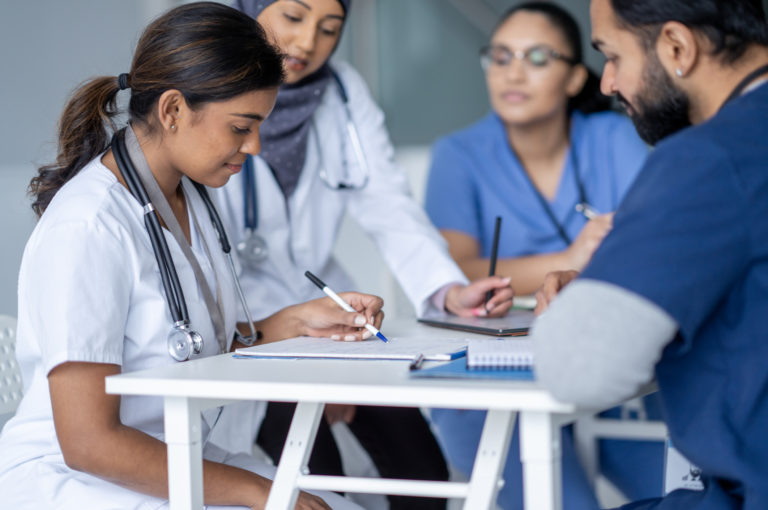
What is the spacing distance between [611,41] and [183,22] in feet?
1.93

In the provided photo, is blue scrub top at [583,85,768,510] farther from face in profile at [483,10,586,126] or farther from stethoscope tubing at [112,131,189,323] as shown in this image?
face in profile at [483,10,586,126]

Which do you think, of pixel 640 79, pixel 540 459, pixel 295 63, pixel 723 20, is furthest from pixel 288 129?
pixel 540 459

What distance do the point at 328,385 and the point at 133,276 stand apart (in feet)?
1.18

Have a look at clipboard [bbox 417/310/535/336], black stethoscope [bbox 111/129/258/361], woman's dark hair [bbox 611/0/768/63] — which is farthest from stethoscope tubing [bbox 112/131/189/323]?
woman's dark hair [bbox 611/0/768/63]

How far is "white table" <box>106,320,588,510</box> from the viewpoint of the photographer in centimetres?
82

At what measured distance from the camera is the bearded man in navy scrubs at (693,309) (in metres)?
0.73

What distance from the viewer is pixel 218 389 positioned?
2.94 ft

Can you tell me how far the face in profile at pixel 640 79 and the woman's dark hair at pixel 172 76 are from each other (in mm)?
484

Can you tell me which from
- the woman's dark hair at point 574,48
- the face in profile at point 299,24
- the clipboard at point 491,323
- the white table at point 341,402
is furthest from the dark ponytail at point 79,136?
the woman's dark hair at point 574,48

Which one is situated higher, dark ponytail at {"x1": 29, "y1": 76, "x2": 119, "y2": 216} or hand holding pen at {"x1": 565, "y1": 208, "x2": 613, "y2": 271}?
dark ponytail at {"x1": 29, "y1": 76, "x2": 119, "y2": 216}

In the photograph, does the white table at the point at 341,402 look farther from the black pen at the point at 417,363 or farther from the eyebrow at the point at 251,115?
the eyebrow at the point at 251,115

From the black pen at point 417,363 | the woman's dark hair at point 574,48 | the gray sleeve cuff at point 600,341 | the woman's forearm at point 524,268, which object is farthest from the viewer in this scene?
the woman's dark hair at point 574,48

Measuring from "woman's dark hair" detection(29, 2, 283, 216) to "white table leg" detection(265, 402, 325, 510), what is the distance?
460 millimetres

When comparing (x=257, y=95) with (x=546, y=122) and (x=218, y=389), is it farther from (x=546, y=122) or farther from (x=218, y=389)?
(x=546, y=122)
